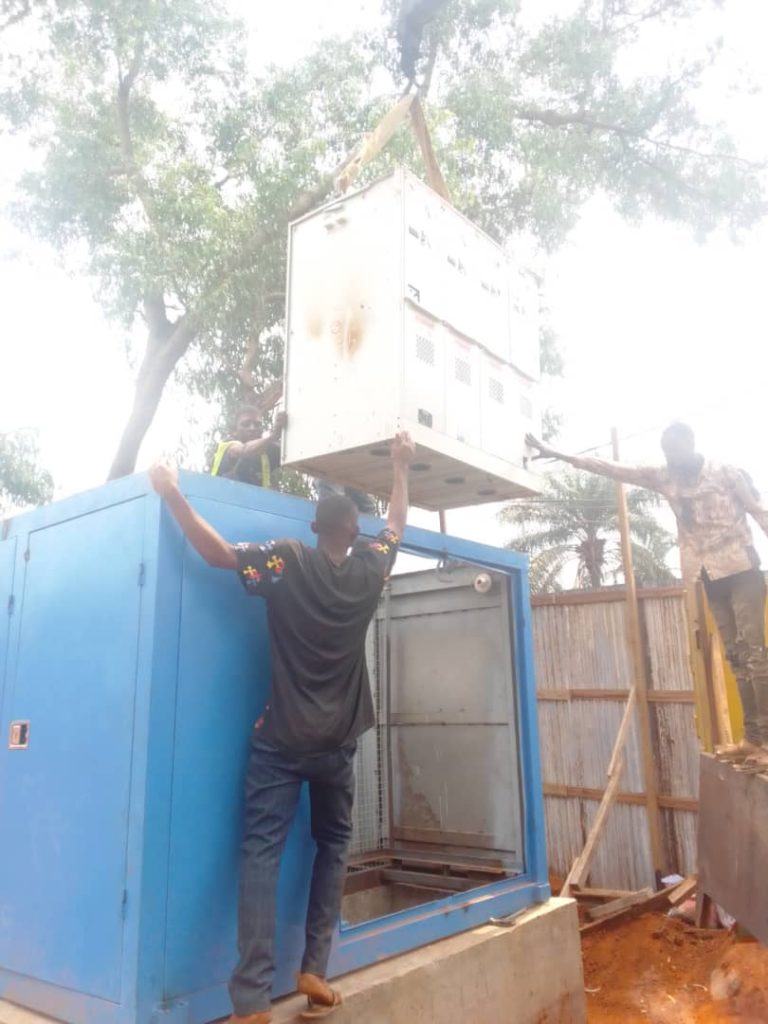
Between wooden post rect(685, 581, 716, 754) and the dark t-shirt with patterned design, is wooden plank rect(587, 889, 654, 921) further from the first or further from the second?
the dark t-shirt with patterned design

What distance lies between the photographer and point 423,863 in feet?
15.6

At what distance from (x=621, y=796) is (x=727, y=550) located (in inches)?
138

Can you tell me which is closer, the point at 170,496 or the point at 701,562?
the point at 170,496

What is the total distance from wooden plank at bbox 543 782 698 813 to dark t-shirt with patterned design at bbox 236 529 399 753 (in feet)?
15.1

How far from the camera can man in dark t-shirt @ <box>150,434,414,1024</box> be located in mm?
2709

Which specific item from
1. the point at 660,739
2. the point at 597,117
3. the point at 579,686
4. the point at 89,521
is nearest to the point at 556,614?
the point at 579,686

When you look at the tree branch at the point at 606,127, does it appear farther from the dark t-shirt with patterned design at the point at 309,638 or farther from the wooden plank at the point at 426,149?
the dark t-shirt with patterned design at the point at 309,638

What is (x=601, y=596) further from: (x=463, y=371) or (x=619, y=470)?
(x=463, y=371)

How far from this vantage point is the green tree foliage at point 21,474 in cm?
1095

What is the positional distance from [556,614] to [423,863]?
129 inches

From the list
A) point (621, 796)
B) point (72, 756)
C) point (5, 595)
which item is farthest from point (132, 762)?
point (621, 796)

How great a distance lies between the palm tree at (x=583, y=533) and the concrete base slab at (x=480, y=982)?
47.7 feet

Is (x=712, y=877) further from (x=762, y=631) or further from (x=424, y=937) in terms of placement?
(x=424, y=937)

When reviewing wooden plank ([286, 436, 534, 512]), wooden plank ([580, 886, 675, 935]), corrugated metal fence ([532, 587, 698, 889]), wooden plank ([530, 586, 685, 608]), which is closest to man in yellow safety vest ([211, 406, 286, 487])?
wooden plank ([286, 436, 534, 512])
